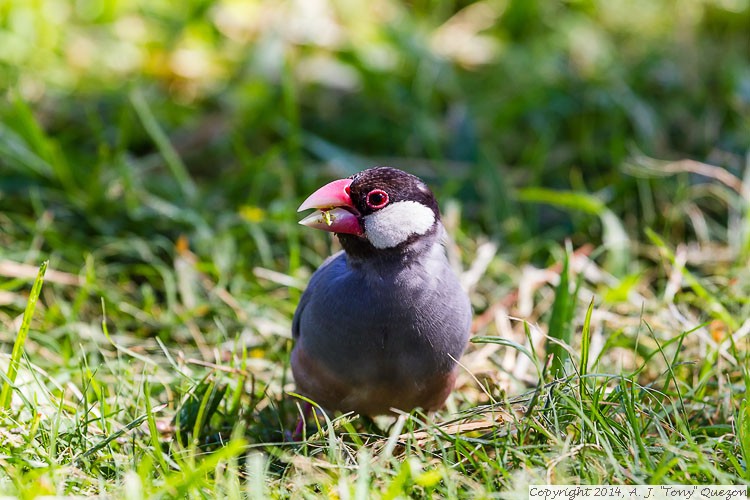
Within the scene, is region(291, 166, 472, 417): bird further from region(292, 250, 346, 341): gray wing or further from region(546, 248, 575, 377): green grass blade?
region(546, 248, 575, 377): green grass blade

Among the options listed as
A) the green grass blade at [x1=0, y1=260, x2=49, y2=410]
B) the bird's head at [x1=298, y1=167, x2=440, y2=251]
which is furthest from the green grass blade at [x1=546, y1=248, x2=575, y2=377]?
the green grass blade at [x1=0, y1=260, x2=49, y2=410]

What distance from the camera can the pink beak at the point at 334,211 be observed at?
2738 millimetres

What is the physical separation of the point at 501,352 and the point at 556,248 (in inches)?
31.4

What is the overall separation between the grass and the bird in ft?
0.45

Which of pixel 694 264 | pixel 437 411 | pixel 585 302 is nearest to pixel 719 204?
pixel 694 264

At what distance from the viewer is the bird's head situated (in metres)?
2.74

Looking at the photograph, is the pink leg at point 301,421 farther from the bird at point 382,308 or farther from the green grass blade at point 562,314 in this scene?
the green grass blade at point 562,314

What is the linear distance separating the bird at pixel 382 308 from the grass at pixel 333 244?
0.14 meters

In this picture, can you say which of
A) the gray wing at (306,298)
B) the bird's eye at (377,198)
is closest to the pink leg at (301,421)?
the gray wing at (306,298)

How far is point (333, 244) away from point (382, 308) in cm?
144

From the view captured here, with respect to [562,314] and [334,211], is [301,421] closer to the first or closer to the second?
[334,211]

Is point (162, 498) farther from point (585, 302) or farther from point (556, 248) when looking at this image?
point (556, 248)

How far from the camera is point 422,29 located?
19.5ft

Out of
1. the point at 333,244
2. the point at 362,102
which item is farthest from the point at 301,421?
the point at 362,102
